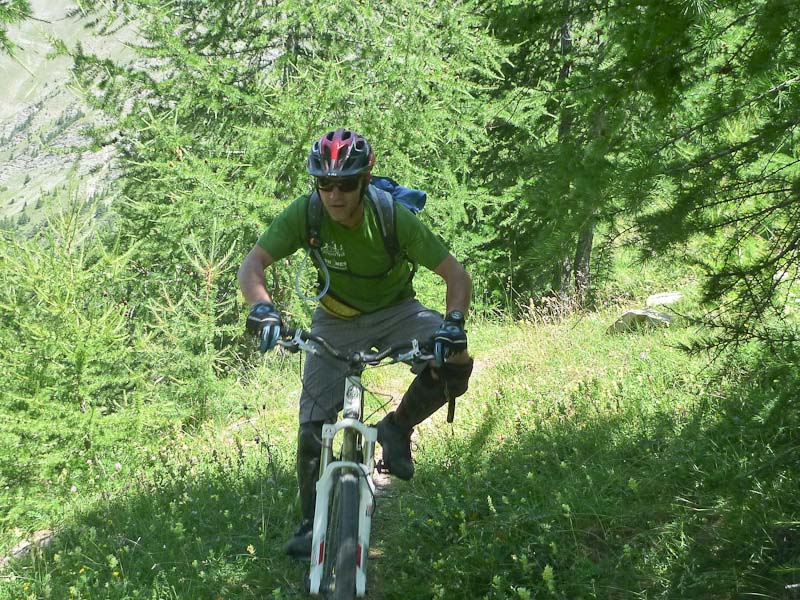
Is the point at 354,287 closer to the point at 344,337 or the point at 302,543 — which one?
the point at 344,337

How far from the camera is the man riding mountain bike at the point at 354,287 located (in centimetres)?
400

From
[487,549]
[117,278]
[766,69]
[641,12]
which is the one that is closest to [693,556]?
[487,549]

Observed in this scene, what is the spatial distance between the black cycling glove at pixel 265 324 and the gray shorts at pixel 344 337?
2.57ft

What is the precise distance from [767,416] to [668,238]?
1012 millimetres

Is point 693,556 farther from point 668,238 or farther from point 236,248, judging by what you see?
point 236,248

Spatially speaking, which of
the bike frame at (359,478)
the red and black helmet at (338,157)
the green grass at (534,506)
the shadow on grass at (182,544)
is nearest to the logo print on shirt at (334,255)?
the red and black helmet at (338,157)

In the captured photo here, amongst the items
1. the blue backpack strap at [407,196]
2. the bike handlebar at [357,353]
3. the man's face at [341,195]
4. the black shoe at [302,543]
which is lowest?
the black shoe at [302,543]

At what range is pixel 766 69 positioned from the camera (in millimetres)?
3191

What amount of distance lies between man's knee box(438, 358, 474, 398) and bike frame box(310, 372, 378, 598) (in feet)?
2.23

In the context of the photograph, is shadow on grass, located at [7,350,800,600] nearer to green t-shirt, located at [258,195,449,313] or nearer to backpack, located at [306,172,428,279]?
green t-shirt, located at [258,195,449,313]

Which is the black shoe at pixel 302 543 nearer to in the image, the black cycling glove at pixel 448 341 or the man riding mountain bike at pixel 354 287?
the man riding mountain bike at pixel 354 287

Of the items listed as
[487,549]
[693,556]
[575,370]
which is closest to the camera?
[693,556]

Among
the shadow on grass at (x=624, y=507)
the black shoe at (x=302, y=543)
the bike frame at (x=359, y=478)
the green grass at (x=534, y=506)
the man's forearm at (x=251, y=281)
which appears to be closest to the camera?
Result: the bike frame at (x=359, y=478)

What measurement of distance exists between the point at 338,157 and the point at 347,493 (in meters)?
1.61
